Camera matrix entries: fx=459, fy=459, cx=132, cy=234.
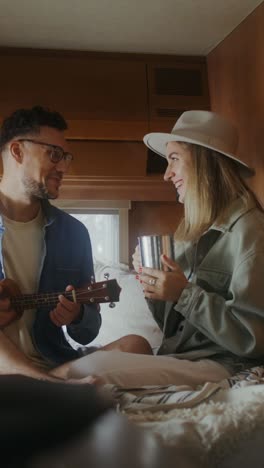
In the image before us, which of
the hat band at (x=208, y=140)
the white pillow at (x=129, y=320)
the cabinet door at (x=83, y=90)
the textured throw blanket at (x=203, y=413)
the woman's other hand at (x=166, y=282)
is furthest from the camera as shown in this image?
the cabinet door at (x=83, y=90)

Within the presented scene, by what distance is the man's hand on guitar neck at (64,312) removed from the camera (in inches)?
51.4

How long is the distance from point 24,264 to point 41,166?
338mm

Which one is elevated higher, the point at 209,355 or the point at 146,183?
the point at 146,183

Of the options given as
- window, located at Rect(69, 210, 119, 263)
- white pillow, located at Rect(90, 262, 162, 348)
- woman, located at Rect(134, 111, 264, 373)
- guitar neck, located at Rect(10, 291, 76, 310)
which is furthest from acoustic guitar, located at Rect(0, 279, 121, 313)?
window, located at Rect(69, 210, 119, 263)

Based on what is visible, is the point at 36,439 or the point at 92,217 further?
the point at 92,217

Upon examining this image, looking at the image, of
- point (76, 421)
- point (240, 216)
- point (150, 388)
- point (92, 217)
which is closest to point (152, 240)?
point (240, 216)

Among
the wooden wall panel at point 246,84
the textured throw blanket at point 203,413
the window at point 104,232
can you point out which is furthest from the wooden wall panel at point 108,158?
the textured throw blanket at point 203,413

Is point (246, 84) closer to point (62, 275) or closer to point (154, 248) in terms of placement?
point (154, 248)

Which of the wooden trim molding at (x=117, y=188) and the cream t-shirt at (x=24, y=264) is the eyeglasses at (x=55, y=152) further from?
the wooden trim molding at (x=117, y=188)

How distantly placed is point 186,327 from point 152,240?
28 centimetres

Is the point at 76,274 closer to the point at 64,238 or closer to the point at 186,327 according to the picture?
the point at 64,238

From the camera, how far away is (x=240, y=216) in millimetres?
1354

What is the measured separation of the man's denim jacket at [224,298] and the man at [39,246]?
11.8 inches

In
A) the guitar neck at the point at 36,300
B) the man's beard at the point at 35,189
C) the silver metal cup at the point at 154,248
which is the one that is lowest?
the guitar neck at the point at 36,300
